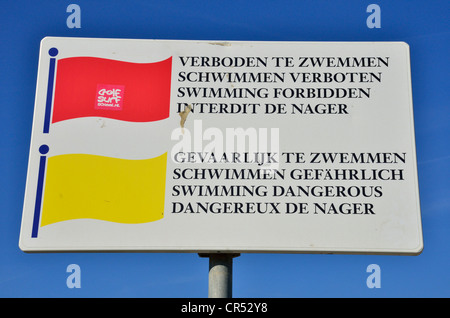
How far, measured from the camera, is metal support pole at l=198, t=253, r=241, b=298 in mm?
5477

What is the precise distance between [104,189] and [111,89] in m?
1.18

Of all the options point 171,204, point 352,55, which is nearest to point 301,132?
point 352,55

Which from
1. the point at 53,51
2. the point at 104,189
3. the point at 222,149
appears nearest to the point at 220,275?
the point at 222,149

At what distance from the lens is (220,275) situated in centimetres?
559

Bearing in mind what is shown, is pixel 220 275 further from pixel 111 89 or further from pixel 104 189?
pixel 111 89

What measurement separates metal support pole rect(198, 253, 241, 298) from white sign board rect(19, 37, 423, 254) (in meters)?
0.15

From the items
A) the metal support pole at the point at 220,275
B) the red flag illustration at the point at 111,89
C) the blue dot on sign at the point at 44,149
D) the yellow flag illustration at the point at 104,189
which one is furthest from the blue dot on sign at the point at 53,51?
the metal support pole at the point at 220,275

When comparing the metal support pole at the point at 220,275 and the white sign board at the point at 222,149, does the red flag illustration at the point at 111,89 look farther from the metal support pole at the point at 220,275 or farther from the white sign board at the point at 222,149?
the metal support pole at the point at 220,275

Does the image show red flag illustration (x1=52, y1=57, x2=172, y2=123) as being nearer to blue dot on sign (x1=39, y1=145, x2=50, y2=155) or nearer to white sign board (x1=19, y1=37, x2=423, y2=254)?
white sign board (x1=19, y1=37, x2=423, y2=254)

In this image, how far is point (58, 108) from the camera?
20.6 feet

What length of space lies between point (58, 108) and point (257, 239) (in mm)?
2669

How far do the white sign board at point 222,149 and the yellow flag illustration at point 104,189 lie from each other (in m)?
0.01

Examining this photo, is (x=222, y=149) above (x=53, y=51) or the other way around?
the other way around
